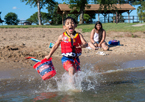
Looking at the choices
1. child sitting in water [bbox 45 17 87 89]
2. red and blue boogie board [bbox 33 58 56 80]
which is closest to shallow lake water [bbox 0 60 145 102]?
child sitting in water [bbox 45 17 87 89]

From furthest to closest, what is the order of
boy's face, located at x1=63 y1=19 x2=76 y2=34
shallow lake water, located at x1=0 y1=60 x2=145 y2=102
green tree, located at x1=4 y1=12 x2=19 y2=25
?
green tree, located at x1=4 y1=12 x2=19 y2=25, boy's face, located at x1=63 y1=19 x2=76 y2=34, shallow lake water, located at x1=0 y1=60 x2=145 y2=102

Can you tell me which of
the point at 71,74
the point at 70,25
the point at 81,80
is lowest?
the point at 81,80

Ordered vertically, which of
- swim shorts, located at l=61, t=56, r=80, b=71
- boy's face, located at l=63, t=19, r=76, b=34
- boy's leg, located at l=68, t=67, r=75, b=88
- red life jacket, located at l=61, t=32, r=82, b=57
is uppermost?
boy's face, located at l=63, t=19, r=76, b=34

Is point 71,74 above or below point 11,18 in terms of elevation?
below

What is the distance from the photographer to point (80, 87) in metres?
4.39

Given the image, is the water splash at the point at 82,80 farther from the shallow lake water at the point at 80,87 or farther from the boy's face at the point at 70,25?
the boy's face at the point at 70,25

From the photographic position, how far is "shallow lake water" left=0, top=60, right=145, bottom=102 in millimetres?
3838

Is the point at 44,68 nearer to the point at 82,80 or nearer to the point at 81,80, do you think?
the point at 81,80

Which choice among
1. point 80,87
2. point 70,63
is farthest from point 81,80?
point 70,63

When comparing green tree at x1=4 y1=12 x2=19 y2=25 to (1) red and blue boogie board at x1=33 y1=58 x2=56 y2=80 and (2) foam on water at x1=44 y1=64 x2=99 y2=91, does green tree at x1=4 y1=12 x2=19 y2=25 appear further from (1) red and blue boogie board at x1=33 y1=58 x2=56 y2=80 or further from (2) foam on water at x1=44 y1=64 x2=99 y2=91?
(1) red and blue boogie board at x1=33 y1=58 x2=56 y2=80

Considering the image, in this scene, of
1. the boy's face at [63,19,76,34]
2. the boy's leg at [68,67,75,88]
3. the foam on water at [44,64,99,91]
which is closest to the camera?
the boy's leg at [68,67,75,88]

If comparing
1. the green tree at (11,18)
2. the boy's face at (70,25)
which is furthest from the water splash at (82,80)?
the green tree at (11,18)

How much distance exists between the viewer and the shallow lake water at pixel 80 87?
3838 millimetres

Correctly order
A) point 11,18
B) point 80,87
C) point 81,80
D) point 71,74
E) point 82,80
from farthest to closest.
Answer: point 11,18 < point 82,80 < point 81,80 < point 80,87 < point 71,74
